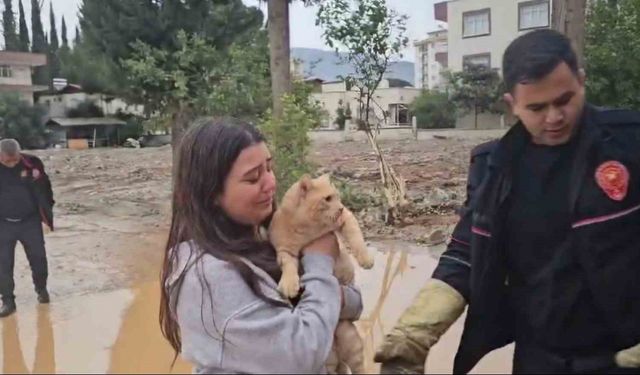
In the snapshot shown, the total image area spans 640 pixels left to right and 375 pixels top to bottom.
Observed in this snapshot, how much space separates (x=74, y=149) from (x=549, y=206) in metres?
6.29

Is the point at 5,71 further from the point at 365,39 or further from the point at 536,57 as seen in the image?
the point at 536,57

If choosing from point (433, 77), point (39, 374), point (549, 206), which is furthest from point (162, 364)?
point (433, 77)

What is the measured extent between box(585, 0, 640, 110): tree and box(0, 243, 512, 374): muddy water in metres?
1.78

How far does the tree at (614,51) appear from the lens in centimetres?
540

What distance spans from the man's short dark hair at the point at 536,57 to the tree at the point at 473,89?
340 cm

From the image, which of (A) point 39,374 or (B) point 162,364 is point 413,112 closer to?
(B) point 162,364

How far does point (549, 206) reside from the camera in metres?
1.33

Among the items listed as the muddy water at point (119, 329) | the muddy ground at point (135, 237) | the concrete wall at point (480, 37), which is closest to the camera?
the muddy water at point (119, 329)

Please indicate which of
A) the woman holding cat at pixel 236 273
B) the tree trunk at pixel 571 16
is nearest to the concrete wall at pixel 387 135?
the tree trunk at pixel 571 16

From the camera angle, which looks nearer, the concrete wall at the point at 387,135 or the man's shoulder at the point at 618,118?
the man's shoulder at the point at 618,118

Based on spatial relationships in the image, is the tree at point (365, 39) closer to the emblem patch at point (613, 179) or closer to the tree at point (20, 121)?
the tree at point (20, 121)

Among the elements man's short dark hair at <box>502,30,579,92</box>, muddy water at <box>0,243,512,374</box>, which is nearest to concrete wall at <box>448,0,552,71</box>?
muddy water at <box>0,243,512,374</box>

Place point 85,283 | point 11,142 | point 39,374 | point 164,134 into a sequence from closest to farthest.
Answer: point 39,374
point 11,142
point 85,283
point 164,134

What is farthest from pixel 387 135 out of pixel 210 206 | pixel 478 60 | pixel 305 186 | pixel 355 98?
pixel 210 206
